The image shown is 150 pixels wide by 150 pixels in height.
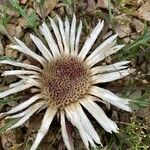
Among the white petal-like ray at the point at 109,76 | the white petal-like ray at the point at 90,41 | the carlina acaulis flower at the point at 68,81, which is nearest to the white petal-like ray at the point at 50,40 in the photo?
the carlina acaulis flower at the point at 68,81

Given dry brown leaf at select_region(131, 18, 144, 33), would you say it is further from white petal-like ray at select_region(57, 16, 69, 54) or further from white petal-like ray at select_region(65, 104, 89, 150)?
white petal-like ray at select_region(65, 104, 89, 150)

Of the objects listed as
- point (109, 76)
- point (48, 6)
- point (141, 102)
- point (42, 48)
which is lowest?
point (141, 102)

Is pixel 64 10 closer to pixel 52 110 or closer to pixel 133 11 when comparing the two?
pixel 133 11

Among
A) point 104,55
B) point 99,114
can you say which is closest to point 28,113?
point 99,114

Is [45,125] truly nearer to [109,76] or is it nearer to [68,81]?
[68,81]

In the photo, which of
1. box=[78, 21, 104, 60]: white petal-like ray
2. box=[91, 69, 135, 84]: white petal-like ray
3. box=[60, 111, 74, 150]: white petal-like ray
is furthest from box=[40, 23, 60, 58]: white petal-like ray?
box=[60, 111, 74, 150]: white petal-like ray

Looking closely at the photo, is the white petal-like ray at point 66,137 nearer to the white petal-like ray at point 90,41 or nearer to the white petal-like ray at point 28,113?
the white petal-like ray at point 28,113
